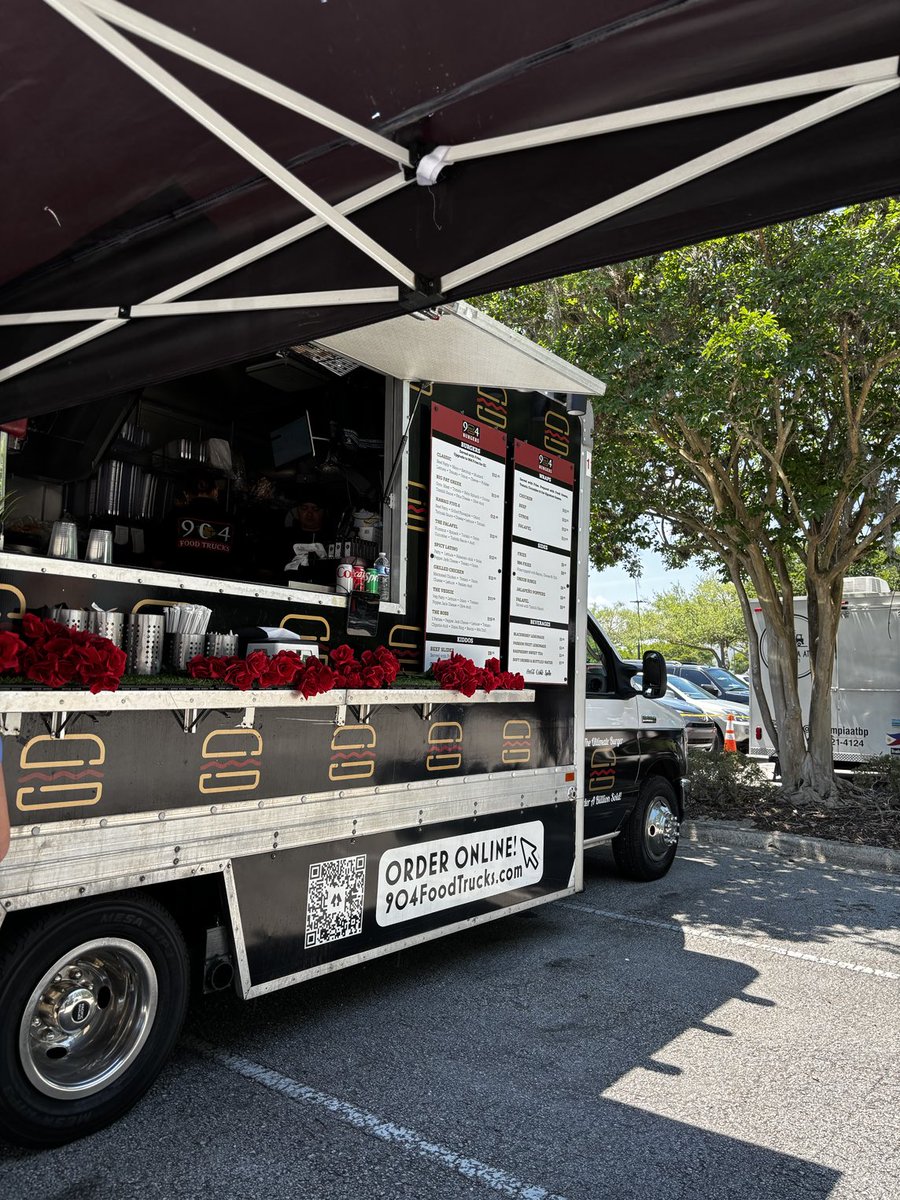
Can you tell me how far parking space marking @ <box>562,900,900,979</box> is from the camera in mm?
5137

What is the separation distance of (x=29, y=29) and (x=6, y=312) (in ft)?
4.99

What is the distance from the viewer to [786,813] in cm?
971

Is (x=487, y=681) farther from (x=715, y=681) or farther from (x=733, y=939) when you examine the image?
(x=715, y=681)

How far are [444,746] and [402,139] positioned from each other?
2.81m

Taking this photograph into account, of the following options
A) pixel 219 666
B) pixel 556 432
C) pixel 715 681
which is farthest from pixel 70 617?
pixel 715 681

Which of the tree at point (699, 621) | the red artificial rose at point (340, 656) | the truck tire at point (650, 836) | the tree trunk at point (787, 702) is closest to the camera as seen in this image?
the red artificial rose at point (340, 656)

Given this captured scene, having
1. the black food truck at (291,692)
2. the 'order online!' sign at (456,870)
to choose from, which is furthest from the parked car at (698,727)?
the 'order online!' sign at (456,870)

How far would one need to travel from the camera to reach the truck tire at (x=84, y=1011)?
279 cm

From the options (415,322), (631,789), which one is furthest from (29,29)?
(631,789)

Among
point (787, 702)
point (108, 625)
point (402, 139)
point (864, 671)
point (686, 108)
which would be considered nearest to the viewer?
point (686, 108)

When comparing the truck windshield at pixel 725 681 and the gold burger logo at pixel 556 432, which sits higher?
the gold burger logo at pixel 556 432

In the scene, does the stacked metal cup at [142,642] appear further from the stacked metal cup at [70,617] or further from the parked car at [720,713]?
the parked car at [720,713]

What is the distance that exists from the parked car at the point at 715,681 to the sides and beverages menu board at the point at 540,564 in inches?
576

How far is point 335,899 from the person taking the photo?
3.81 meters
